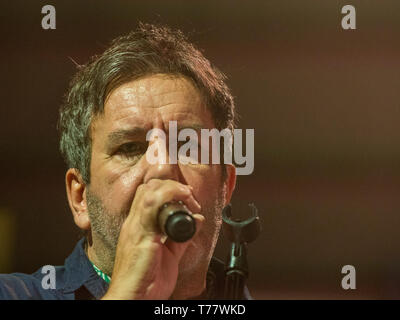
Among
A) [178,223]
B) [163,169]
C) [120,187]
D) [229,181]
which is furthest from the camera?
[229,181]

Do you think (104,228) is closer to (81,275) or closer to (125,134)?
(81,275)

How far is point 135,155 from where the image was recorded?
79.1 inches

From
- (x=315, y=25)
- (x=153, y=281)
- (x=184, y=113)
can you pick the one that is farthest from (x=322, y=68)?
(x=153, y=281)

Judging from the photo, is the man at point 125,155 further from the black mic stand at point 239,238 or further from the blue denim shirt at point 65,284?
the black mic stand at point 239,238

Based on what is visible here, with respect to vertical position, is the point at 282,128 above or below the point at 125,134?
above

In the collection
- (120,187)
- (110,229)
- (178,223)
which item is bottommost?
(178,223)

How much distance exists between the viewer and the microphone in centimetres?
149

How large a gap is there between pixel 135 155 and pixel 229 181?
0.42 metres

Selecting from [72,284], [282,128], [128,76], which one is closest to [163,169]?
[128,76]

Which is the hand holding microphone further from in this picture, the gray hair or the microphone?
the gray hair

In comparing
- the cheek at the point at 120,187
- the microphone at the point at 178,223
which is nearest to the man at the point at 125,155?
the cheek at the point at 120,187

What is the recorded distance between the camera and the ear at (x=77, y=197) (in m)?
2.12

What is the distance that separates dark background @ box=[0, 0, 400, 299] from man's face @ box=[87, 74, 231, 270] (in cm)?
27

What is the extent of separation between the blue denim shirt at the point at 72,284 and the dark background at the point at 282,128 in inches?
5.5
